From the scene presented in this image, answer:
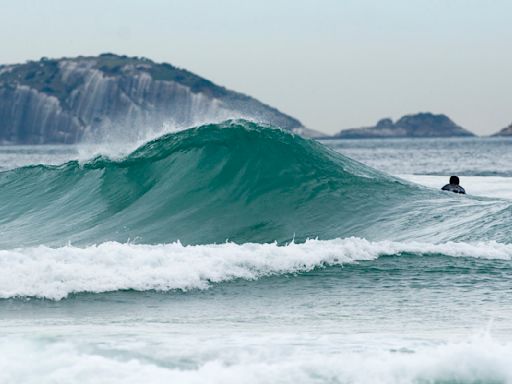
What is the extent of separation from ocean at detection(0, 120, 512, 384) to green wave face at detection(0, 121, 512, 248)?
0.05m

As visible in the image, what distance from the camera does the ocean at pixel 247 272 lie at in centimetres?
820

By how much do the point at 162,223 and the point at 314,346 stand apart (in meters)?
10.2

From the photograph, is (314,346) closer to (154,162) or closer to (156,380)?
(156,380)

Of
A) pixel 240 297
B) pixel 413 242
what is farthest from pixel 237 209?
pixel 240 297

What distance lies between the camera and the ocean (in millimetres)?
8203

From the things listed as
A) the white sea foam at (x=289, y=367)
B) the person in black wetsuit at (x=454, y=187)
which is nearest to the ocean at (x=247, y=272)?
the white sea foam at (x=289, y=367)

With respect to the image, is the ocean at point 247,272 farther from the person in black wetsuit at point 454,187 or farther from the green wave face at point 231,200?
the person in black wetsuit at point 454,187

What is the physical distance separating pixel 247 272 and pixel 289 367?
4833 mm

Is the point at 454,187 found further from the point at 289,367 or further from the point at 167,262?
the point at 289,367

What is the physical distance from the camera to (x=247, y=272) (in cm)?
1277

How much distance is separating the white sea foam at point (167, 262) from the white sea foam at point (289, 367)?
3442 millimetres

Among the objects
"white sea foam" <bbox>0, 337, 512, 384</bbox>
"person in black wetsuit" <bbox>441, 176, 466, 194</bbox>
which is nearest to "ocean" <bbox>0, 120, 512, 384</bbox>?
"white sea foam" <bbox>0, 337, 512, 384</bbox>

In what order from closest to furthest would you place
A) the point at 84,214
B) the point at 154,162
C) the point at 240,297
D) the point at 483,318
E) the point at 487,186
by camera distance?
the point at 483,318
the point at 240,297
the point at 84,214
the point at 154,162
the point at 487,186

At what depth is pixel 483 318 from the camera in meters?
10.1
